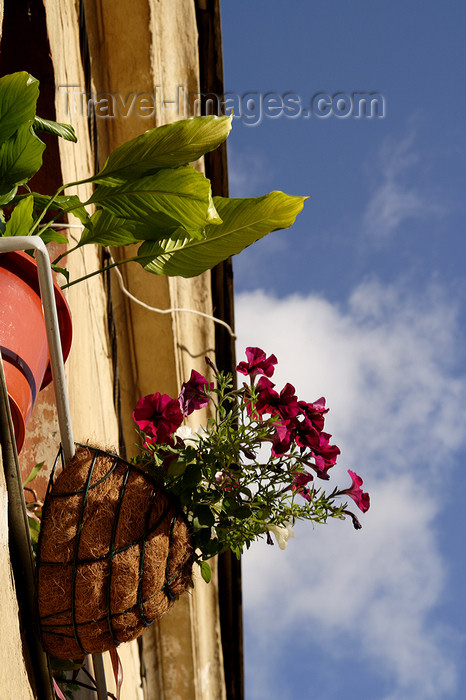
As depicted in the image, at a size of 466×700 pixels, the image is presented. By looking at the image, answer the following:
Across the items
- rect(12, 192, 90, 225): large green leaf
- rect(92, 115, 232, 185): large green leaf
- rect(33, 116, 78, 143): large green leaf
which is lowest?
rect(92, 115, 232, 185): large green leaf

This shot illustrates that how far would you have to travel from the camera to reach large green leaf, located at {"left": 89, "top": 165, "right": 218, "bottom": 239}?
1.36 m

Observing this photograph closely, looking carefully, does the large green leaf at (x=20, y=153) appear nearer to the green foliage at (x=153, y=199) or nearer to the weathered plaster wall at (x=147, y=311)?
the green foliage at (x=153, y=199)

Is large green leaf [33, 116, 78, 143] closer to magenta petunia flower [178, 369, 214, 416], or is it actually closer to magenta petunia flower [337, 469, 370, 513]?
magenta petunia flower [178, 369, 214, 416]

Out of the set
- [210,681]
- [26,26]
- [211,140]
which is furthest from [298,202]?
[210,681]

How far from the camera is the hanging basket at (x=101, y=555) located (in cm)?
105

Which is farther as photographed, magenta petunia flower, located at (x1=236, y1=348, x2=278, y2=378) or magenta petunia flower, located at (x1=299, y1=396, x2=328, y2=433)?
magenta petunia flower, located at (x1=236, y1=348, x2=278, y2=378)

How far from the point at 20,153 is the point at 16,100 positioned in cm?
9

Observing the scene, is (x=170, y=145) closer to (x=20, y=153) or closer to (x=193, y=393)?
(x=20, y=153)

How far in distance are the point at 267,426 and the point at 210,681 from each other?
1.85 m

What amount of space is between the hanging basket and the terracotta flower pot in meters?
0.13

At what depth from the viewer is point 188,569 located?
1.19 metres

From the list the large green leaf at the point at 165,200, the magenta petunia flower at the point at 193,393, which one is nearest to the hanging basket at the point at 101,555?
the magenta petunia flower at the point at 193,393

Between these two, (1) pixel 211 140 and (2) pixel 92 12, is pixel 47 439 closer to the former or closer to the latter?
(1) pixel 211 140

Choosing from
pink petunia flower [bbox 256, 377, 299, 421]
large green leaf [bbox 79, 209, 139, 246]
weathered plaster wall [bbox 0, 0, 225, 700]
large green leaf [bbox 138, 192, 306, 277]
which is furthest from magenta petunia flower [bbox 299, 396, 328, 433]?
weathered plaster wall [bbox 0, 0, 225, 700]
